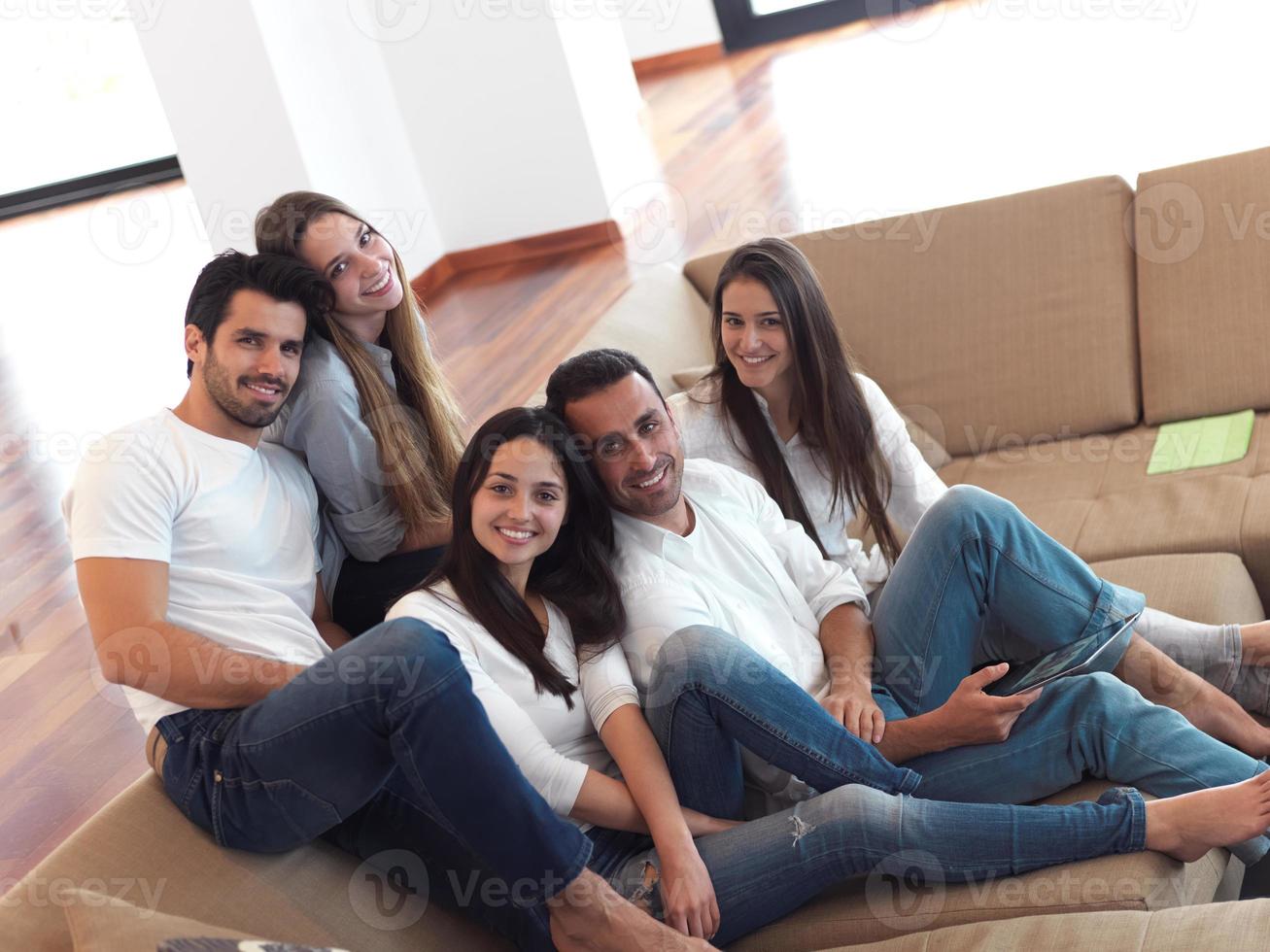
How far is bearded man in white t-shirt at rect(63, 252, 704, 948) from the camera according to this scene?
5.64ft

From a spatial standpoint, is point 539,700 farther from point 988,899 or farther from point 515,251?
point 515,251

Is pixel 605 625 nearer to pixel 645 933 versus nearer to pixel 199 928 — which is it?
pixel 645 933

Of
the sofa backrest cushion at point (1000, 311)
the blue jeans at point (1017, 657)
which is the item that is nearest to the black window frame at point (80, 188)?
the sofa backrest cushion at point (1000, 311)

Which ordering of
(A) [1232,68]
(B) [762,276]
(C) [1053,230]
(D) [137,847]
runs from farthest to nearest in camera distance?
(A) [1232,68] → (C) [1053,230] → (B) [762,276] → (D) [137,847]

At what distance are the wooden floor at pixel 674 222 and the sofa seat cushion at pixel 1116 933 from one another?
6.76 feet

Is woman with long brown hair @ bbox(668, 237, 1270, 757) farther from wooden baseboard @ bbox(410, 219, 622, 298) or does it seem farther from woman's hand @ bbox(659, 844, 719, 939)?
wooden baseboard @ bbox(410, 219, 622, 298)

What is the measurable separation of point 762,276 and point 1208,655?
988 mm

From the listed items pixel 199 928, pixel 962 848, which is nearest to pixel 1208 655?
pixel 962 848

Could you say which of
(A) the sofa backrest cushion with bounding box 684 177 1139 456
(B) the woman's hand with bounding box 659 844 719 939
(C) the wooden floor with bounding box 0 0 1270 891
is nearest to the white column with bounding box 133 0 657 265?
(C) the wooden floor with bounding box 0 0 1270 891

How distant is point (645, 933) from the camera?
1.78 meters

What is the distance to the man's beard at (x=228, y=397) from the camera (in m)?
2.14

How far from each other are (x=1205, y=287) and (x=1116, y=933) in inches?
65.2

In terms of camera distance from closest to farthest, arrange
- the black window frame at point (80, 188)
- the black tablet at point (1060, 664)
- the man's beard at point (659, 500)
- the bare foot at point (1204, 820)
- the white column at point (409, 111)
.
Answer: the bare foot at point (1204, 820), the black tablet at point (1060, 664), the man's beard at point (659, 500), the white column at point (409, 111), the black window frame at point (80, 188)

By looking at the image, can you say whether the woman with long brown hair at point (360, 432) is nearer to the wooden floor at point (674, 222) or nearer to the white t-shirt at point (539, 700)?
the white t-shirt at point (539, 700)
